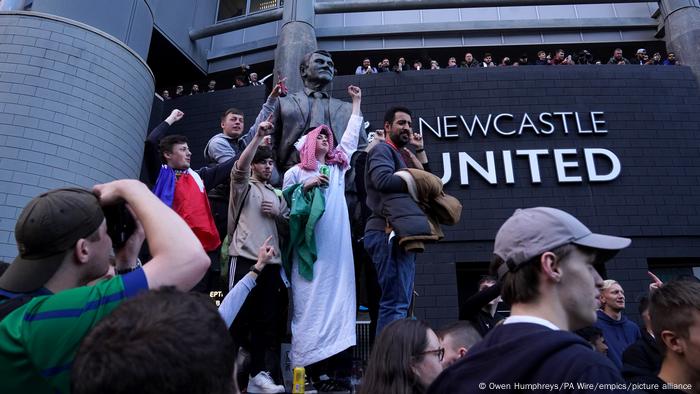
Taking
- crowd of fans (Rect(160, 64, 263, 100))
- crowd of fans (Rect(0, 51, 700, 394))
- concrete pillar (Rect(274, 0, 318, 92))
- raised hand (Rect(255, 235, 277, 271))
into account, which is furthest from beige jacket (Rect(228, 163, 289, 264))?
→ crowd of fans (Rect(160, 64, 263, 100))

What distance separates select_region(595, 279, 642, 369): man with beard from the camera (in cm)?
441

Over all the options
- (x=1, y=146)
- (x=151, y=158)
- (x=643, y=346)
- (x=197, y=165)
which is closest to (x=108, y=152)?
(x=1, y=146)

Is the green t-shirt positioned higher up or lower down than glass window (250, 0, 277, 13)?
lower down

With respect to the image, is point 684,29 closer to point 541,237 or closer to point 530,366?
point 541,237

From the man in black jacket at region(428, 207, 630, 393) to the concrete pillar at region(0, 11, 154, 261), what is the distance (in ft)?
24.8

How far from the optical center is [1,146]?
302 inches

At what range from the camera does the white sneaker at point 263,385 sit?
3.29 m

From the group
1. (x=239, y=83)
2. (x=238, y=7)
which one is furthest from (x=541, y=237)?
(x=238, y=7)

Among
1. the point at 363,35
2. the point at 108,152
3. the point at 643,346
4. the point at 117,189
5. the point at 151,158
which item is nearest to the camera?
the point at 117,189

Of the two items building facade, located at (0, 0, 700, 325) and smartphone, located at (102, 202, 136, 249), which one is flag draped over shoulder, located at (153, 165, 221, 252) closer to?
smartphone, located at (102, 202, 136, 249)

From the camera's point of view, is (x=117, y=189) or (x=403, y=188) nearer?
(x=117, y=189)

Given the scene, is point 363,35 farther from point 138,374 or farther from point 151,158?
point 138,374

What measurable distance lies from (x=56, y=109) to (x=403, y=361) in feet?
26.5

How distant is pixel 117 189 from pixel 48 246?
296 mm
